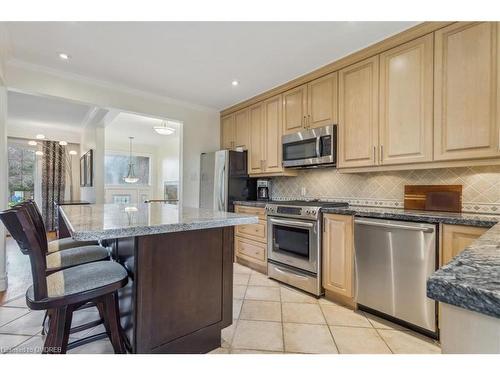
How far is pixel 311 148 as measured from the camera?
116 inches

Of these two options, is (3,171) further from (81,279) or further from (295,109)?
(295,109)

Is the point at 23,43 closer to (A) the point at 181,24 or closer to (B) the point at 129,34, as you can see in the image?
(B) the point at 129,34

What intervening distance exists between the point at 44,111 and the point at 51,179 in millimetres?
2079

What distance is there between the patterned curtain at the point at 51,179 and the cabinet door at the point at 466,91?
723cm

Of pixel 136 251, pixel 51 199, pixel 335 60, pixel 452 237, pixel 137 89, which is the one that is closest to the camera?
pixel 136 251

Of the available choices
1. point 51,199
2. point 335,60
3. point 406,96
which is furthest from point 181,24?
point 51,199

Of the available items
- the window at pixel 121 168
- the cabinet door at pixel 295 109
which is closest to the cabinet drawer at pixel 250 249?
the cabinet door at pixel 295 109

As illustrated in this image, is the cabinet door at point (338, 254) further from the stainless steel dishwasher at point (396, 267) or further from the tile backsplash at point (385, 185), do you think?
the tile backsplash at point (385, 185)

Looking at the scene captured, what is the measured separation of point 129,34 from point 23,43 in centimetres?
110

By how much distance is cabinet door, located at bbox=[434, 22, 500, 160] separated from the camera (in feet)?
5.89

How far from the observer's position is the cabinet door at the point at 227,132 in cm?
424

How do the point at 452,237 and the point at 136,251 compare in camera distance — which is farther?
the point at 452,237

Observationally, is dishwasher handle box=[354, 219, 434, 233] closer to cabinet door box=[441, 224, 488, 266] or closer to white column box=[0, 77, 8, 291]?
cabinet door box=[441, 224, 488, 266]
